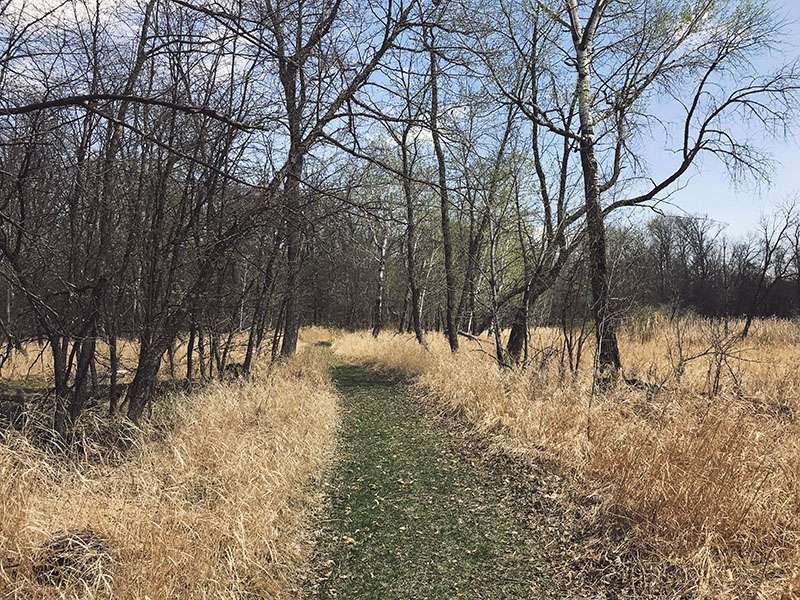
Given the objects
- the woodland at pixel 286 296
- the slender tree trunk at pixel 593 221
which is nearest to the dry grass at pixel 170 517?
the woodland at pixel 286 296

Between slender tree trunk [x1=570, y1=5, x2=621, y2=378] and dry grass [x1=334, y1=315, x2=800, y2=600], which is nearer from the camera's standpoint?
dry grass [x1=334, y1=315, x2=800, y2=600]

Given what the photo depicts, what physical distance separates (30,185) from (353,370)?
31.1 ft

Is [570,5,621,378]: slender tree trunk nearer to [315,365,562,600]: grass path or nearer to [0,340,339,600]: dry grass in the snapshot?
[315,365,562,600]: grass path

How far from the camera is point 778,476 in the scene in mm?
3623

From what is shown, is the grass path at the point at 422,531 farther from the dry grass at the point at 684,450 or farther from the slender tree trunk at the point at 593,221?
the slender tree trunk at the point at 593,221

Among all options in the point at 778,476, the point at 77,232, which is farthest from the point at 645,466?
the point at 77,232

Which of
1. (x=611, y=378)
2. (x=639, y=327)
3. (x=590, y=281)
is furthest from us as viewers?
(x=639, y=327)

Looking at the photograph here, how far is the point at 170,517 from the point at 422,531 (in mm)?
1980

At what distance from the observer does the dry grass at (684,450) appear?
2.97 metres

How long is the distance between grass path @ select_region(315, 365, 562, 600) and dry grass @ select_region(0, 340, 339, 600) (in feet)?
1.07

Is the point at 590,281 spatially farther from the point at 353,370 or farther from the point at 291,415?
the point at 353,370

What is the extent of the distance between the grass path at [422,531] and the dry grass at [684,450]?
73 centimetres

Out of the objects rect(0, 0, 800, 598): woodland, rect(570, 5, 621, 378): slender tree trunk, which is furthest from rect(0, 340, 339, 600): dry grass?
rect(570, 5, 621, 378): slender tree trunk

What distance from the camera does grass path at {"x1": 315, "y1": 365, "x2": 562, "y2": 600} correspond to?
3.25 meters
